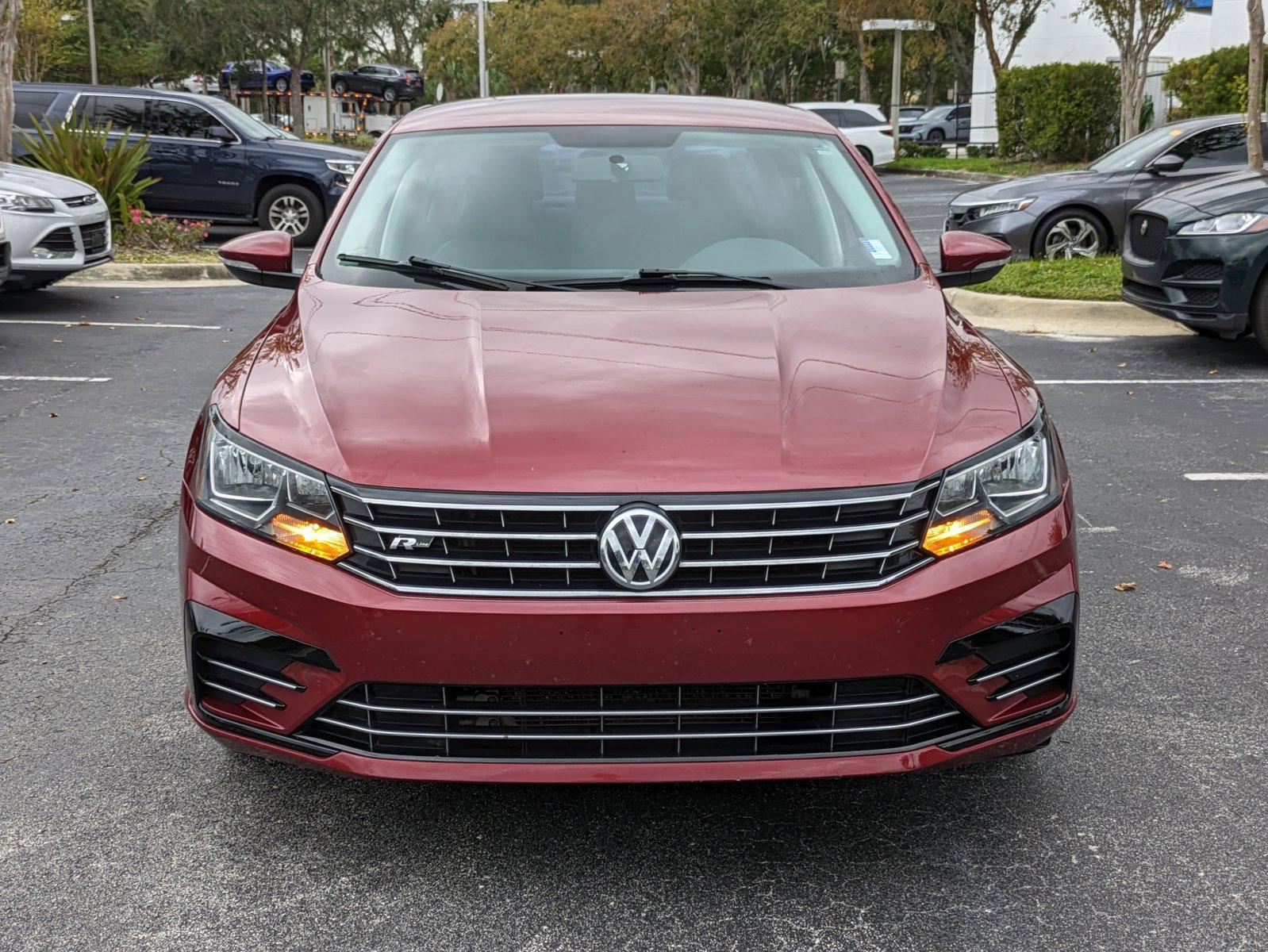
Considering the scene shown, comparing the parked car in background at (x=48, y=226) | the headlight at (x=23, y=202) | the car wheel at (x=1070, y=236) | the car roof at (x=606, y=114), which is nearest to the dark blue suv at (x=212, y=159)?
the parked car in background at (x=48, y=226)

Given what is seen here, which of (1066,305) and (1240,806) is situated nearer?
(1240,806)

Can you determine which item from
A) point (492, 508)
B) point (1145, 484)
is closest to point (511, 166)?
point (492, 508)

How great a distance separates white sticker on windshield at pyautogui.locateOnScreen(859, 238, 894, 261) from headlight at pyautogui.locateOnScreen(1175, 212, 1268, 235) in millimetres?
5773

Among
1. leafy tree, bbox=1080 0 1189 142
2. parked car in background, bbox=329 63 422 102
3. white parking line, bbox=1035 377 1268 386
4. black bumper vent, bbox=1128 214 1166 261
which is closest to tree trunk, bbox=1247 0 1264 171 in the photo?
black bumper vent, bbox=1128 214 1166 261

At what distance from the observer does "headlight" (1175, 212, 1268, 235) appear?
9023mm

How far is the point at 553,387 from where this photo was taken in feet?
10.2

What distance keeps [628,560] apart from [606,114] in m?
2.38

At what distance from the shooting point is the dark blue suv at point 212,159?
16828mm

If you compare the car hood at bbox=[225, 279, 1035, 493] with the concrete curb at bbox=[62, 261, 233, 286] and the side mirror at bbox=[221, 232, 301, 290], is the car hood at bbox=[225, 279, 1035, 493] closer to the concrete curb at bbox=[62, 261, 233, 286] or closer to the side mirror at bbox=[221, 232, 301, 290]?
the side mirror at bbox=[221, 232, 301, 290]

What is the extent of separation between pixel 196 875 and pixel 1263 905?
219 cm

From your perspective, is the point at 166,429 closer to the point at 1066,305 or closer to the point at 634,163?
the point at 634,163

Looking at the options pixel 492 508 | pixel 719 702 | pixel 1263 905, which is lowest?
pixel 1263 905

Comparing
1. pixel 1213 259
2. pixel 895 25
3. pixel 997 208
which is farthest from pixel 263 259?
pixel 895 25

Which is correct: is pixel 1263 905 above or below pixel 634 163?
below
